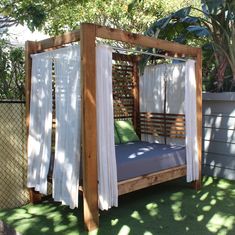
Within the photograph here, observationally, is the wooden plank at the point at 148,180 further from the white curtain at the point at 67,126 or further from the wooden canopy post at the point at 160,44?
the white curtain at the point at 67,126

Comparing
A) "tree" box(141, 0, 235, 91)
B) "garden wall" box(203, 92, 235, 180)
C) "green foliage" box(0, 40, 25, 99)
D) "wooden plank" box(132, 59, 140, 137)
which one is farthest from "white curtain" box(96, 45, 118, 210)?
"garden wall" box(203, 92, 235, 180)

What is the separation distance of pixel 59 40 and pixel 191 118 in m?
2.28

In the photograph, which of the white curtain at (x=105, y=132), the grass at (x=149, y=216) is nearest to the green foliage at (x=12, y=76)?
the grass at (x=149, y=216)

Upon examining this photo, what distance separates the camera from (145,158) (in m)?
4.44

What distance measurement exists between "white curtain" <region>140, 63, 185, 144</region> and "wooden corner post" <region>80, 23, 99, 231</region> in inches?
89.2

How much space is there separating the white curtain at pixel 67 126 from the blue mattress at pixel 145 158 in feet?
2.22

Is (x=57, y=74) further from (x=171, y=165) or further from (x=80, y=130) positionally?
(x=171, y=165)

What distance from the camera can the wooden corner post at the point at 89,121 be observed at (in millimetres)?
3426

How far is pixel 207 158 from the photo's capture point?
5.96m

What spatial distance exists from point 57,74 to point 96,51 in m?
0.57

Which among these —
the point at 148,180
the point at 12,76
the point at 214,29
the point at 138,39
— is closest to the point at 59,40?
the point at 138,39

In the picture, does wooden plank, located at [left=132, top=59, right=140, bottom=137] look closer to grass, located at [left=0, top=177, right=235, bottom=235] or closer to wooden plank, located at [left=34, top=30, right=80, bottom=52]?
grass, located at [left=0, top=177, right=235, bottom=235]

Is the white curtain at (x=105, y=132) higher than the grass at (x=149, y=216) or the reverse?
higher

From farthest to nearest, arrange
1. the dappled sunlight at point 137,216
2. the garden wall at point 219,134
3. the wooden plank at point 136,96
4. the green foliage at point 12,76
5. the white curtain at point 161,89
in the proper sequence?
the wooden plank at point 136,96, the garden wall at point 219,134, the white curtain at point 161,89, the green foliage at point 12,76, the dappled sunlight at point 137,216
